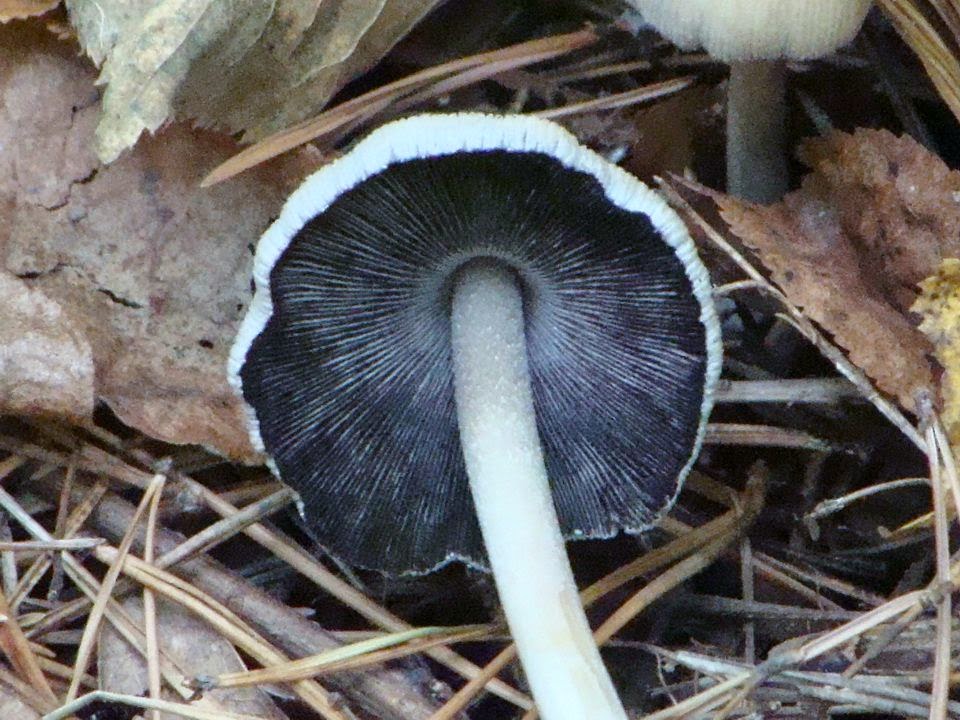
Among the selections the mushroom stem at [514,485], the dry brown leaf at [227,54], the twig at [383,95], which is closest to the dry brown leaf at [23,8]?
the dry brown leaf at [227,54]

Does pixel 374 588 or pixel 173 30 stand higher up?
pixel 173 30

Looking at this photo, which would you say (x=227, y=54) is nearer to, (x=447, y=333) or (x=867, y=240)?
(x=447, y=333)

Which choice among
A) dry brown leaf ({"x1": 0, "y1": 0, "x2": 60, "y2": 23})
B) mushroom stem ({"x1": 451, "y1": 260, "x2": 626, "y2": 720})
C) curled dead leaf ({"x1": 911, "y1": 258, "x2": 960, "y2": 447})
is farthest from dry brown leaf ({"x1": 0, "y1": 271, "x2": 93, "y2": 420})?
curled dead leaf ({"x1": 911, "y1": 258, "x2": 960, "y2": 447})

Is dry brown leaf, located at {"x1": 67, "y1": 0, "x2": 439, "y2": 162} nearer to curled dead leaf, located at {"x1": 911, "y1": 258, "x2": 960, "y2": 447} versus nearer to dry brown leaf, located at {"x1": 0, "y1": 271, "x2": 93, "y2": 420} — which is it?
dry brown leaf, located at {"x1": 0, "y1": 271, "x2": 93, "y2": 420}

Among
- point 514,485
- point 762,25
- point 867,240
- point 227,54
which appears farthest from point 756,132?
point 227,54

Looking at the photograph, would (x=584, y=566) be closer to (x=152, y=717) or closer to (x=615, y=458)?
(x=615, y=458)

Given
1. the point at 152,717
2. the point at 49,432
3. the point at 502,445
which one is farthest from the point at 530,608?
the point at 49,432
